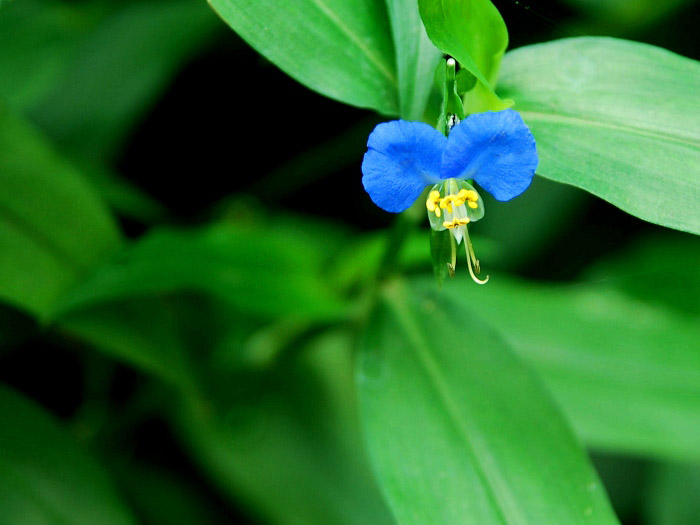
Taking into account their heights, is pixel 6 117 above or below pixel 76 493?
above

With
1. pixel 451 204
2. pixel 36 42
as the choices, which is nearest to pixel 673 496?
pixel 451 204

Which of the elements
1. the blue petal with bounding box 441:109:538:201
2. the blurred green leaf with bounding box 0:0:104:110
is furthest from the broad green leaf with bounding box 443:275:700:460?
the blurred green leaf with bounding box 0:0:104:110

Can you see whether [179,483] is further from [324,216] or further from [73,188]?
[324,216]

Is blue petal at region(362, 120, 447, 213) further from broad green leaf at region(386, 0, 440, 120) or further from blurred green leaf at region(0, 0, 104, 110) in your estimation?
blurred green leaf at region(0, 0, 104, 110)

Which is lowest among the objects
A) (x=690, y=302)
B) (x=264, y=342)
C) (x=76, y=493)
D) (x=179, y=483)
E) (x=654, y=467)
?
(x=654, y=467)

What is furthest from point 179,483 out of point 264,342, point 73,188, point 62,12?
point 62,12

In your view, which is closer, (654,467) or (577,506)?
(577,506)

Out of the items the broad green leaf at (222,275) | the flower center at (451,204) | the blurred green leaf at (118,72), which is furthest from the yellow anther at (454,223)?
the blurred green leaf at (118,72)

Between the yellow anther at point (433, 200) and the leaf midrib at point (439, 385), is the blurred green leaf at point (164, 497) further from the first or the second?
the yellow anther at point (433, 200)
